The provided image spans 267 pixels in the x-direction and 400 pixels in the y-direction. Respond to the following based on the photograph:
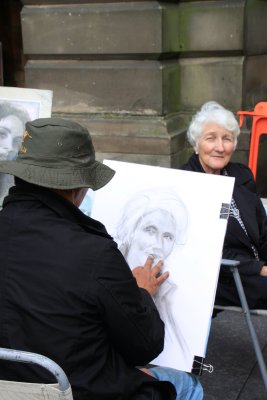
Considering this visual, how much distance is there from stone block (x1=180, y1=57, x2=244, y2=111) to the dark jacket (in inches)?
155

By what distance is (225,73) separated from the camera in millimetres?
5730

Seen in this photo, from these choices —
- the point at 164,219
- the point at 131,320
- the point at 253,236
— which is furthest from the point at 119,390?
the point at 253,236

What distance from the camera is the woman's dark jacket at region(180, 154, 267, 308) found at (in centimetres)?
315

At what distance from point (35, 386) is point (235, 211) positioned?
1.69 metres

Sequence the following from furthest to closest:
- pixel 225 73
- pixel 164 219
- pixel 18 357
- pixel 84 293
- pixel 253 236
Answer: pixel 225 73 < pixel 253 236 < pixel 164 219 < pixel 84 293 < pixel 18 357

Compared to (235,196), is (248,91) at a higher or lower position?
higher

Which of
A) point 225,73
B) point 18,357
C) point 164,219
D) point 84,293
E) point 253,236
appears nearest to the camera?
point 18,357

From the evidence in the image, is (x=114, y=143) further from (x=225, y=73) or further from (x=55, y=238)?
(x=55, y=238)

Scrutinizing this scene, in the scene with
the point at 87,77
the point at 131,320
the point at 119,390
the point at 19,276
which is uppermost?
the point at 87,77

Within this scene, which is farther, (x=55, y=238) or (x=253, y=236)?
(x=253, y=236)

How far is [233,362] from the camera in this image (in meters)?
3.68

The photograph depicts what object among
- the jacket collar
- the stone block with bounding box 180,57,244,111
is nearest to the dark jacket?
the jacket collar

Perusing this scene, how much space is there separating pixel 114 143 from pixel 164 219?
10.2ft

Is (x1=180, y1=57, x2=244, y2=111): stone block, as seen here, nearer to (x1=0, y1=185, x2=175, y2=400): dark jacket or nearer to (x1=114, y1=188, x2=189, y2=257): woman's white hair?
(x1=114, y1=188, x2=189, y2=257): woman's white hair
